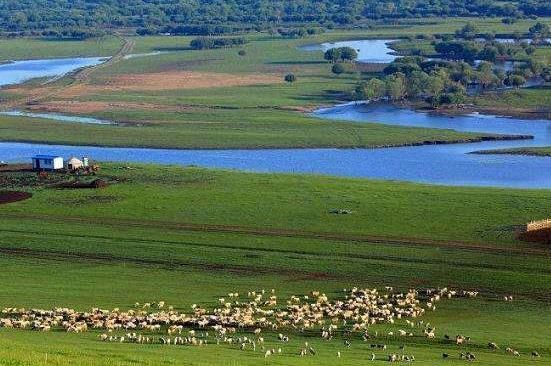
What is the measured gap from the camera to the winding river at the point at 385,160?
219 feet

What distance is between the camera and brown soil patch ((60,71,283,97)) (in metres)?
109

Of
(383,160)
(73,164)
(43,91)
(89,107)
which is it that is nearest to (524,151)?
(383,160)

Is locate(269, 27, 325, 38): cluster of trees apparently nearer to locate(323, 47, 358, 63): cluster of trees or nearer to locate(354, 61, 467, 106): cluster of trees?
locate(323, 47, 358, 63): cluster of trees

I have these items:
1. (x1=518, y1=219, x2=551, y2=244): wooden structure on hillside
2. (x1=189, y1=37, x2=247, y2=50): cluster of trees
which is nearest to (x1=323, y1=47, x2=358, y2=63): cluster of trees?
(x1=189, y1=37, x2=247, y2=50): cluster of trees

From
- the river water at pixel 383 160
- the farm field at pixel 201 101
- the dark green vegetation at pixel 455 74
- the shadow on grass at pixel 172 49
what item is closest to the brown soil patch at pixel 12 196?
the river water at pixel 383 160

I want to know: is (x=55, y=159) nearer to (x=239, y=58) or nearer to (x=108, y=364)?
(x=108, y=364)

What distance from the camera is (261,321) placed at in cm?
3528

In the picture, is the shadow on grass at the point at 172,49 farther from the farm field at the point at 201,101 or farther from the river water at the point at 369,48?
the river water at the point at 369,48

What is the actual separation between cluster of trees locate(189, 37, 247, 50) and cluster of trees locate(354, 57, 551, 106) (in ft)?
114

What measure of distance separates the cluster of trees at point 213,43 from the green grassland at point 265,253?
85321mm

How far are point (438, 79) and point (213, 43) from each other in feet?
157

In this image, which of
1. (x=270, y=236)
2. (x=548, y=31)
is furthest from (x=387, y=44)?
(x=270, y=236)

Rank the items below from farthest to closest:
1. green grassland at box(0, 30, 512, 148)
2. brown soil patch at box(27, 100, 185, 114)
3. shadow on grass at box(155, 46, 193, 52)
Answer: shadow on grass at box(155, 46, 193, 52)
brown soil patch at box(27, 100, 185, 114)
green grassland at box(0, 30, 512, 148)

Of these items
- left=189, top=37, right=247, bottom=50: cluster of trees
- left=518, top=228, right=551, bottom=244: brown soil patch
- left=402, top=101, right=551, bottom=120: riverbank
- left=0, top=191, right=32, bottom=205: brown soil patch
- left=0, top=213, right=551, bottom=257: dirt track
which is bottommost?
left=189, top=37, right=247, bottom=50: cluster of trees
